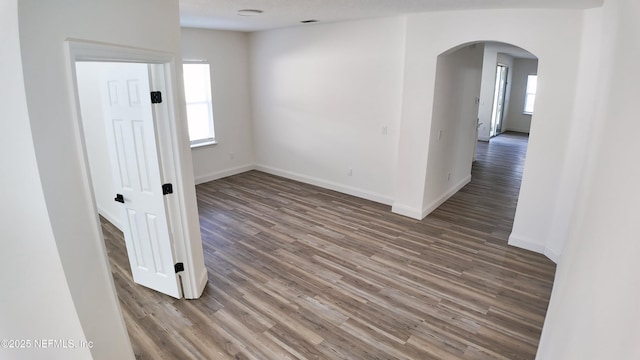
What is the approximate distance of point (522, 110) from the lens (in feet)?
41.1

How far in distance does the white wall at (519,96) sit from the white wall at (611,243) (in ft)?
40.7

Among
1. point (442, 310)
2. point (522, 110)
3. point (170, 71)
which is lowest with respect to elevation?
point (442, 310)

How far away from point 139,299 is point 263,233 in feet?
5.41

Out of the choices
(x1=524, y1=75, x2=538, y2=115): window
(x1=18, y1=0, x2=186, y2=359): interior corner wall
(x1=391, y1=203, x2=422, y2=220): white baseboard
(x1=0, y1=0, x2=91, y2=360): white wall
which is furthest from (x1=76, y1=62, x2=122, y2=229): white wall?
(x1=524, y1=75, x2=538, y2=115): window

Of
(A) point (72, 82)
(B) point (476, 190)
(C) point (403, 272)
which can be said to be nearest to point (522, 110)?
(B) point (476, 190)

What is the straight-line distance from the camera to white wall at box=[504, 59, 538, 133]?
39.8 ft

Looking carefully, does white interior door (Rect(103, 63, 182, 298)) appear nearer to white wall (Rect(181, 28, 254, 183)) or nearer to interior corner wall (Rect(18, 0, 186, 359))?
interior corner wall (Rect(18, 0, 186, 359))

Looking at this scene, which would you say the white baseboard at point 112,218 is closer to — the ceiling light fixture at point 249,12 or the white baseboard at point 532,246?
the ceiling light fixture at point 249,12

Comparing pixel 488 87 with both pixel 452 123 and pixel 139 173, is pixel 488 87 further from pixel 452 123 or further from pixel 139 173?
pixel 139 173

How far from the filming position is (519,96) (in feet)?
41.1

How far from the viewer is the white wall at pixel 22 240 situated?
1371 mm

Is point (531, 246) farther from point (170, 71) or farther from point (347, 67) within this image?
point (170, 71)

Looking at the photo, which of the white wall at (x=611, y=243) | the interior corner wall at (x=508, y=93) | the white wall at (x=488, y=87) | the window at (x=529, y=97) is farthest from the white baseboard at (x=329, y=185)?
the window at (x=529, y=97)

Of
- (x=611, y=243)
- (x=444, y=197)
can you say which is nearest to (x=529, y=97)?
(x=444, y=197)
